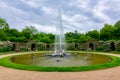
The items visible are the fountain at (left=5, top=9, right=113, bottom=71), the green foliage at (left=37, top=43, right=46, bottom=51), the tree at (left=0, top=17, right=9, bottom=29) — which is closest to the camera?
the fountain at (left=5, top=9, right=113, bottom=71)

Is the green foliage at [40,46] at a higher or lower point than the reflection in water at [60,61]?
higher

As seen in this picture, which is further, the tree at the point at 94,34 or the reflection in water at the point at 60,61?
the tree at the point at 94,34

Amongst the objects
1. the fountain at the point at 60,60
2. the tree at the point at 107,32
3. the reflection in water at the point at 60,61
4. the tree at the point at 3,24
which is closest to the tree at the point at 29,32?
the tree at the point at 3,24

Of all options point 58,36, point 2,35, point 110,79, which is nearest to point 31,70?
point 110,79

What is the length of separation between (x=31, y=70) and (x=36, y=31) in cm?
4935

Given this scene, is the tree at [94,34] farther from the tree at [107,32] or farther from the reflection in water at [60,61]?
the reflection in water at [60,61]

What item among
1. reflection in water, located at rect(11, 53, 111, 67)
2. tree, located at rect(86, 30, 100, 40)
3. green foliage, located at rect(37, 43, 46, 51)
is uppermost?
tree, located at rect(86, 30, 100, 40)

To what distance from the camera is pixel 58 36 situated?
992 inches

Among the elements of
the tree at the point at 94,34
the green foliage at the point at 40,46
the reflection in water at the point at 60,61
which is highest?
the tree at the point at 94,34

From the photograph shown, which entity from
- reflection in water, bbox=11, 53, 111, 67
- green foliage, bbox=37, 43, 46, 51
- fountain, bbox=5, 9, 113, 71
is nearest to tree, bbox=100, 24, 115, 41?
green foliage, bbox=37, 43, 46, 51

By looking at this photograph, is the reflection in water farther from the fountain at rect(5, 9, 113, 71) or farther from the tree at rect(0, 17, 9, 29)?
the tree at rect(0, 17, 9, 29)

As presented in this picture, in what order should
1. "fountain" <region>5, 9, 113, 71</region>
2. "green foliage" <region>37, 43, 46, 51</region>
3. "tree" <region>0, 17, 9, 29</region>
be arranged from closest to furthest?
"fountain" <region>5, 9, 113, 71</region> → "green foliage" <region>37, 43, 46, 51</region> → "tree" <region>0, 17, 9, 29</region>

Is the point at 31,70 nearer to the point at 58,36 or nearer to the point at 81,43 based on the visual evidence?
the point at 58,36

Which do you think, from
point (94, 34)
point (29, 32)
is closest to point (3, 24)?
point (29, 32)
